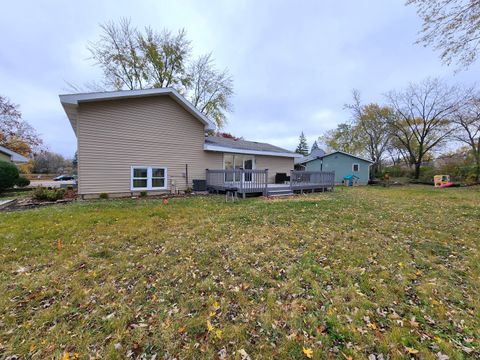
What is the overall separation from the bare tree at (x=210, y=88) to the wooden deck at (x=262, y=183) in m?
12.0

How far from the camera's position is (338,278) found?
10.6 feet

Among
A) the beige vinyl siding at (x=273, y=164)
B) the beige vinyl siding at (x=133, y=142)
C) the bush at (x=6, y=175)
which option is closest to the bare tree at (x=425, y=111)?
the beige vinyl siding at (x=273, y=164)

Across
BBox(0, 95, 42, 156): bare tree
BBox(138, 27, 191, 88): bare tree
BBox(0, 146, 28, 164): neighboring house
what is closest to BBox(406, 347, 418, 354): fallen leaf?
BBox(138, 27, 191, 88): bare tree

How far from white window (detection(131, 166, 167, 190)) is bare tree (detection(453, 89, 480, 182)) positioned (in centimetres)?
2715

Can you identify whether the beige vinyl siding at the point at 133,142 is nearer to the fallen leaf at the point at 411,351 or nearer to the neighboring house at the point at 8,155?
the fallen leaf at the point at 411,351

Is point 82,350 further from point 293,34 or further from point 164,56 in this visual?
point 164,56

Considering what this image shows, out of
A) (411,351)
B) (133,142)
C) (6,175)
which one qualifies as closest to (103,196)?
(133,142)

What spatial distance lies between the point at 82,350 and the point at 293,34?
15.2 m

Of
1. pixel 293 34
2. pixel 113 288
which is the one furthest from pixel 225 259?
pixel 293 34

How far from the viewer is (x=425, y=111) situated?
23.0 metres

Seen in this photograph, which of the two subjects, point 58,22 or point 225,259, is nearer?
point 225,259

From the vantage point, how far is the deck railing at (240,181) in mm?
10031

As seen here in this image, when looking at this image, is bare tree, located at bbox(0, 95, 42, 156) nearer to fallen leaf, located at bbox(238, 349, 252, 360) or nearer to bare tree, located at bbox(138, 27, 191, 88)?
bare tree, located at bbox(138, 27, 191, 88)

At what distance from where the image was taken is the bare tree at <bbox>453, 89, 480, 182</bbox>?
19344 mm
